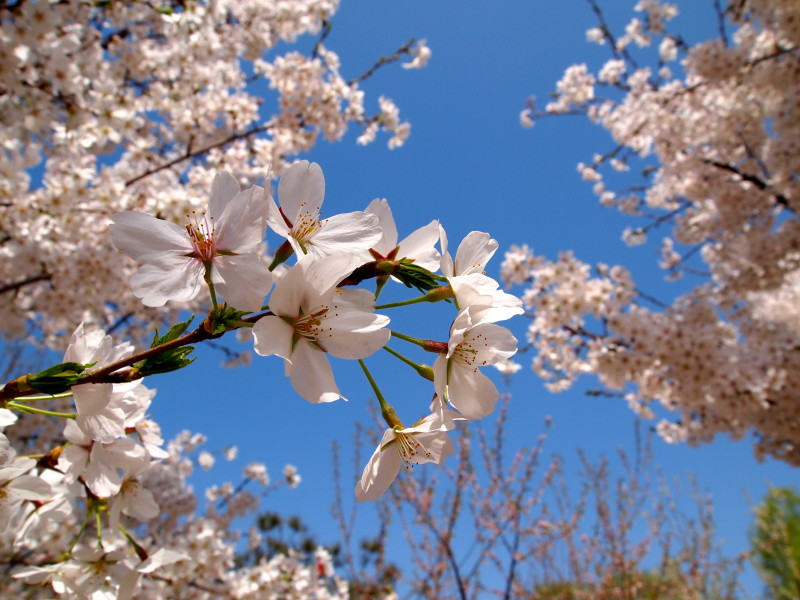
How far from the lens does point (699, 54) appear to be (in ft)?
19.2

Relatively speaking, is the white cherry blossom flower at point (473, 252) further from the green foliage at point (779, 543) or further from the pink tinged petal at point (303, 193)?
the green foliage at point (779, 543)

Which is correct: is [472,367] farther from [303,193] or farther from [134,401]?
[134,401]

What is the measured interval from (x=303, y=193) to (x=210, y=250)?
17 cm

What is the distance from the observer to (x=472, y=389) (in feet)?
2.58

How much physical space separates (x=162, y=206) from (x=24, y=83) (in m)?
1.08

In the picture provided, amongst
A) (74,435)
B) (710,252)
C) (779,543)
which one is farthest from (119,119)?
(779,543)

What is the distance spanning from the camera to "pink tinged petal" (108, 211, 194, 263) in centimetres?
67

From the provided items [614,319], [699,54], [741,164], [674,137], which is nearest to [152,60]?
[614,319]

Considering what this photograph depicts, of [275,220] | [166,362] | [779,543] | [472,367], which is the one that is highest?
[779,543]

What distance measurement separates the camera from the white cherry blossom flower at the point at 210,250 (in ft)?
2.13

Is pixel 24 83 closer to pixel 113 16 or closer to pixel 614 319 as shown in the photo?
pixel 113 16

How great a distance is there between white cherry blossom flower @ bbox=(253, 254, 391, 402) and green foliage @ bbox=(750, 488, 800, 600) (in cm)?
838

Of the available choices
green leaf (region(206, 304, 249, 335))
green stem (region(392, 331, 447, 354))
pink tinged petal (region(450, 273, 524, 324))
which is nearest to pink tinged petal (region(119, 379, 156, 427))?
green leaf (region(206, 304, 249, 335))

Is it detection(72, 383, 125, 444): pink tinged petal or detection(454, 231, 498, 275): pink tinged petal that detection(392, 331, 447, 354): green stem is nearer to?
detection(454, 231, 498, 275): pink tinged petal
